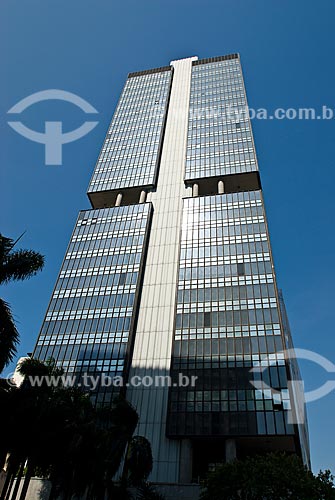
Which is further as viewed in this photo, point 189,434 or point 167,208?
point 167,208

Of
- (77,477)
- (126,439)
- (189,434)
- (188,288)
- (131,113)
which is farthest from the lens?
(131,113)

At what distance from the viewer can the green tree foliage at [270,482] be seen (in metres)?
29.0

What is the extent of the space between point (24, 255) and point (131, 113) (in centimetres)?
9357

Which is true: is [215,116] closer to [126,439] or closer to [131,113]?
[131,113]

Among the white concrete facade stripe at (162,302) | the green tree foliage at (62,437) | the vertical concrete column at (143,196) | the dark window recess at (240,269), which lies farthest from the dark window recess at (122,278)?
the green tree foliage at (62,437)

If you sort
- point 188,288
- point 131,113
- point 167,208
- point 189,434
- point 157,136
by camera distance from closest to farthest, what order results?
point 189,434 → point 188,288 → point 167,208 → point 157,136 → point 131,113

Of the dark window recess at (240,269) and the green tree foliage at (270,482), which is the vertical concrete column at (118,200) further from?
the green tree foliage at (270,482)

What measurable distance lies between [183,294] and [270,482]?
33.8 m

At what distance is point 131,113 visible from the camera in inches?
4131

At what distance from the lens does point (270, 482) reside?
2981cm

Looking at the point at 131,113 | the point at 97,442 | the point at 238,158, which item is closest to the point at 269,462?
the point at 97,442

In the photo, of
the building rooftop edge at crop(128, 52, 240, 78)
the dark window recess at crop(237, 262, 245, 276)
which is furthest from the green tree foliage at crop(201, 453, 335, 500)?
the building rooftop edge at crop(128, 52, 240, 78)

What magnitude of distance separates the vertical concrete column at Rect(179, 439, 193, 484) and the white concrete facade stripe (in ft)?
1.81

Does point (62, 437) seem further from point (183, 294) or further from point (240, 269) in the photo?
point (240, 269)
